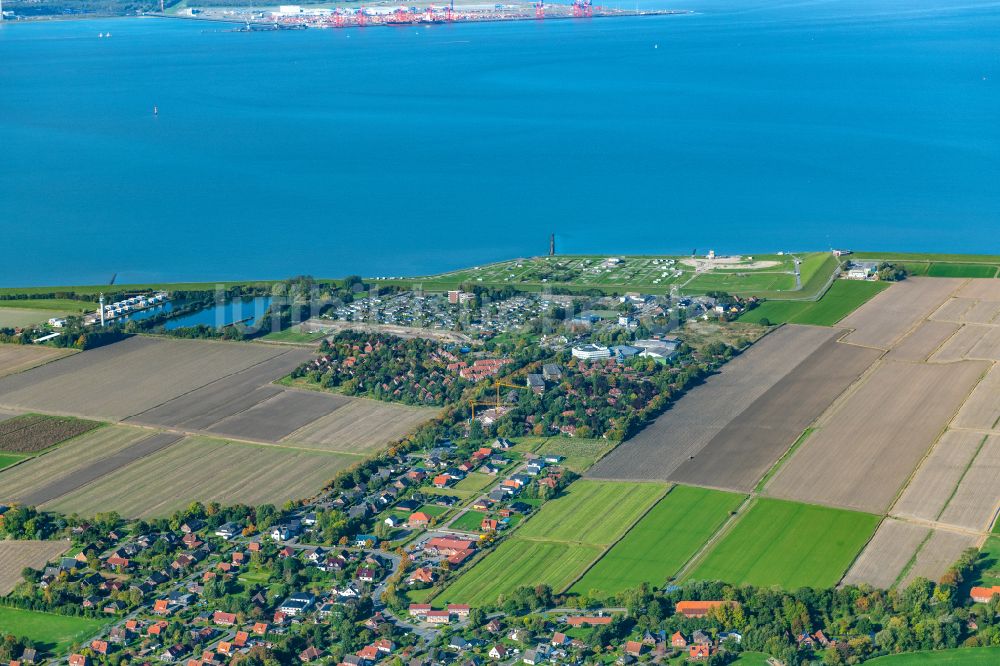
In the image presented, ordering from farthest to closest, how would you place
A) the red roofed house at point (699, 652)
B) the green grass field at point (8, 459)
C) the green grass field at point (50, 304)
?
the green grass field at point (50, 304) < the green grass field at point (8, 459) < the red roofed house at point (699, 652)

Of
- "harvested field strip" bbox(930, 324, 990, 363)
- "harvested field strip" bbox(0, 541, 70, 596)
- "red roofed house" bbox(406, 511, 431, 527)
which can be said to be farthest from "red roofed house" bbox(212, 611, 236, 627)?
"harvested field strip" bbox(930, 324, 990, 363)

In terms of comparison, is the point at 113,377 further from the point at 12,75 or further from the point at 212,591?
the point at 12,75

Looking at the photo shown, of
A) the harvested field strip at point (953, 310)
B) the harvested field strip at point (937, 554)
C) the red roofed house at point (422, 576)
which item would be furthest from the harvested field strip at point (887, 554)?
the harvested field strip at point (953, 310)

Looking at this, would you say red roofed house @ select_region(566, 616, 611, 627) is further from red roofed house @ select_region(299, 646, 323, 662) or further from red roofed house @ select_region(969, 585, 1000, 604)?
red roofed house @ select_region(969, 585, 1000, 604)

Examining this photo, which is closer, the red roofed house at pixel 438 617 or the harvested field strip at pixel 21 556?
the red roofed house at pixel 438 617

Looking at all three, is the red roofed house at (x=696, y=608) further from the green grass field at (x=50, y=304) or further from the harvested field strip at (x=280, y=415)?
the green grass field at (x=50, y=304)
